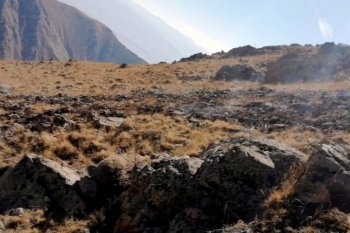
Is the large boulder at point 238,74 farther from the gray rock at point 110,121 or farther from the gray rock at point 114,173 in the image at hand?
the gray rock at point 114,173

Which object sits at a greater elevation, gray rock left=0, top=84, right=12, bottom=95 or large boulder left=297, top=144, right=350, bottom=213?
large boulder left=297, top=144, right=350, bottom=213

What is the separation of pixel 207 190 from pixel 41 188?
4.61 meters

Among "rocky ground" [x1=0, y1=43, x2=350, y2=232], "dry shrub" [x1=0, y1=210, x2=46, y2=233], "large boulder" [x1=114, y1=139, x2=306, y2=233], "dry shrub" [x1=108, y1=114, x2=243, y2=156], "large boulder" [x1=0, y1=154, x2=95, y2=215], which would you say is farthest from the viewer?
"dry shrub" [x1=108, y1=114, x2=243, y2=156]

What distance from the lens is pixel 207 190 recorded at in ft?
23.7

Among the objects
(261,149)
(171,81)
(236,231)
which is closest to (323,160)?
(261,149)

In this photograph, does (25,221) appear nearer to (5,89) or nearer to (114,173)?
(114,173)

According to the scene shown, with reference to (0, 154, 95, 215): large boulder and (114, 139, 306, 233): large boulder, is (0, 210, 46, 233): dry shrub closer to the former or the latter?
(0, 154, 95, 215): large boulder

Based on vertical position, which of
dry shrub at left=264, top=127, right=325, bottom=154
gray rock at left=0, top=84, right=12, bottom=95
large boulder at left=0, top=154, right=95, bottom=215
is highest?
dry shrub at left=264, top=127, right=325, bottom=154

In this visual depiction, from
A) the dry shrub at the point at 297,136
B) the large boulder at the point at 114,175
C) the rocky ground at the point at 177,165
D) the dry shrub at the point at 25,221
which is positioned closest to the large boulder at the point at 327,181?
the rocky ground at the point at 177,165

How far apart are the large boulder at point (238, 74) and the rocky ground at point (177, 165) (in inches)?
581

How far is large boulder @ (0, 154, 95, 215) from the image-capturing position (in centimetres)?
868

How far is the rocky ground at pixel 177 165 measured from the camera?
6.39 meters

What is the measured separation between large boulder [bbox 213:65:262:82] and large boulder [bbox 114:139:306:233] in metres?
28.1

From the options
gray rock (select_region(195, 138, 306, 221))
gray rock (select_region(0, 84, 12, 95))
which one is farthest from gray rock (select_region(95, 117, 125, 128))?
gray rock (select_region(0, 84, 12, 95))
